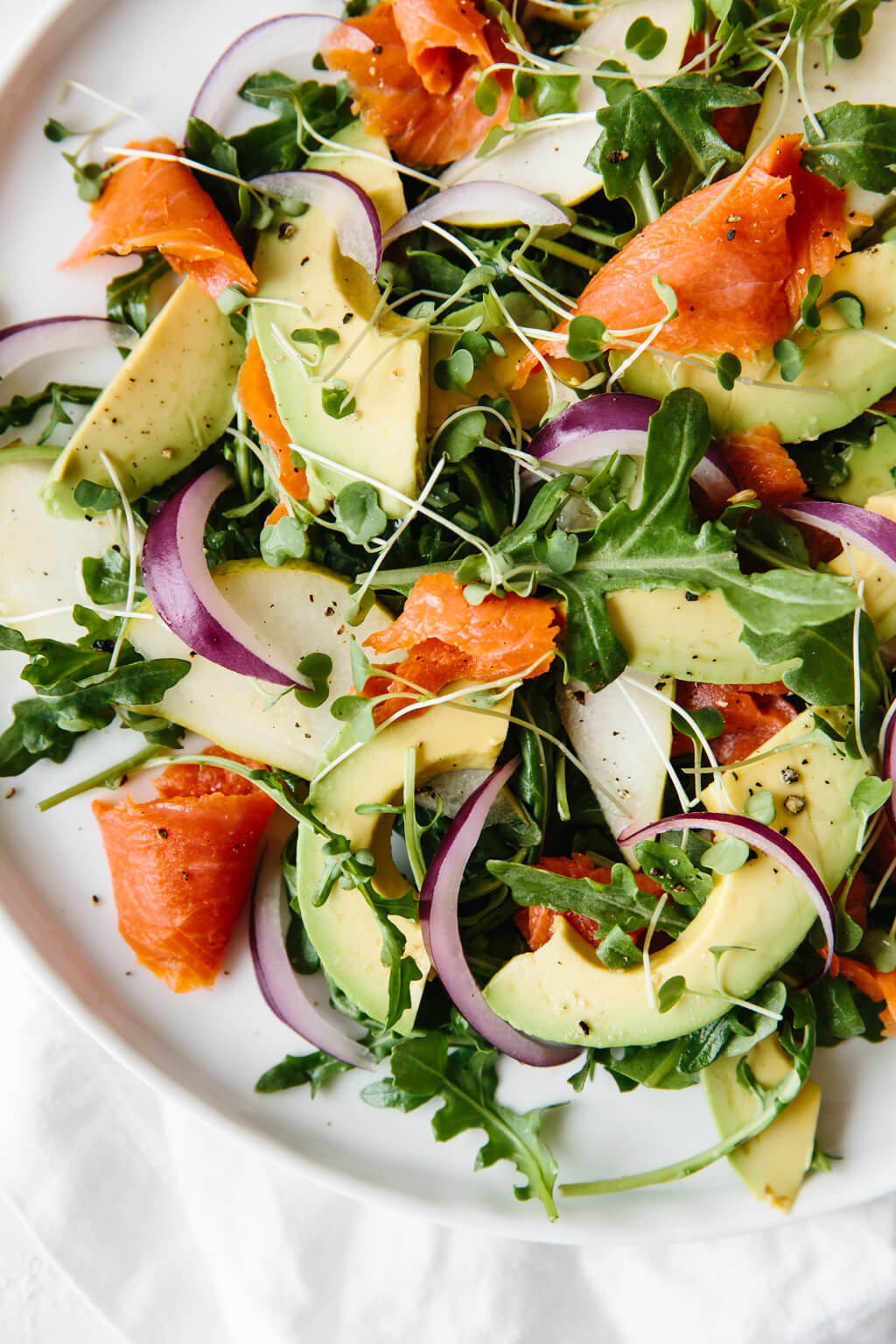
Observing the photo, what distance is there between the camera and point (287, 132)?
1.56 meters

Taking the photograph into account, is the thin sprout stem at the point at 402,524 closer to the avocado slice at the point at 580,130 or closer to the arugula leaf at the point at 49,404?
the avocado slice at the point at 580,130

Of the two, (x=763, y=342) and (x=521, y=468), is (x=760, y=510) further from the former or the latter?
(x=521, y=468)

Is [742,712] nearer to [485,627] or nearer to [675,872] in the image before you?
[675,872]

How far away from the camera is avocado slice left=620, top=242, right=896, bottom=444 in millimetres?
1371

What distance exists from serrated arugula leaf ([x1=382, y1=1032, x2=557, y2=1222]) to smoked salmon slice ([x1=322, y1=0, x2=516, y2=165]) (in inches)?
56.4

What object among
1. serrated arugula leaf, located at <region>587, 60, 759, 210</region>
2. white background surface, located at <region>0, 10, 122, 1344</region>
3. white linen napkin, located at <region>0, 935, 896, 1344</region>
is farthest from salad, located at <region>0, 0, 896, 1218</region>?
white background surface, located at <region>0, 10, 122, 1344</region>

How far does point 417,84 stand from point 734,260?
1.91ft

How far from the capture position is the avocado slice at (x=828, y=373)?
1371mm

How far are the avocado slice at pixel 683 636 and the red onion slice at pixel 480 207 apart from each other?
592 mm

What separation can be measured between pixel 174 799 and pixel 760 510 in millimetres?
1047

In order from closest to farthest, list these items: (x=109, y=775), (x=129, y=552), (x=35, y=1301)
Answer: (x=129, y=552), (x=109, y=775), (x=35, y=1301)

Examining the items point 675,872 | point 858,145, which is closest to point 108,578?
point 675,872

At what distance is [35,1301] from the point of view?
2.03 meters

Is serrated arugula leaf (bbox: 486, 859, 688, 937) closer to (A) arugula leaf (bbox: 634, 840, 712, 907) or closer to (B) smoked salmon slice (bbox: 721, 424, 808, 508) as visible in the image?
(A) arugula leaf (bbox: 634, 840, 712, 907)
